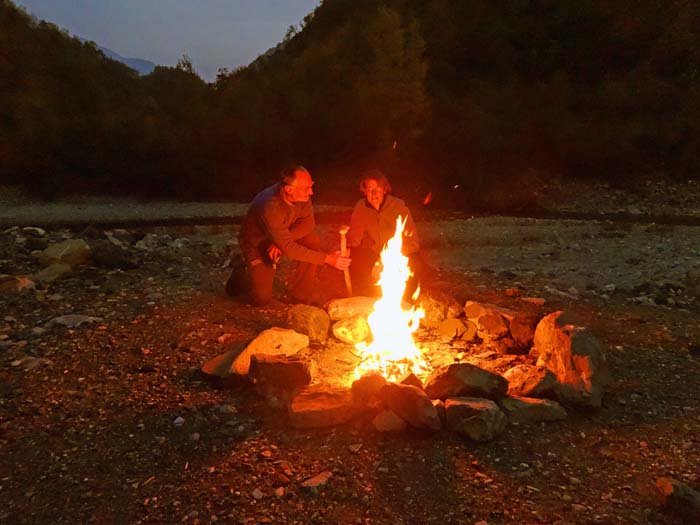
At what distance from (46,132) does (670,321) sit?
57.8ft

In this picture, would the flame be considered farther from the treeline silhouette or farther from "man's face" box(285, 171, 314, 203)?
the treeline silhouette

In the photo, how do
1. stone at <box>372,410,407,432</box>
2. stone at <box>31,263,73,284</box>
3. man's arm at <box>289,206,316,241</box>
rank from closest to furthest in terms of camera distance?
stone at <box>372,410,407,432</box>, man's arm at <box>289,206,316,241</box>, stone at <box>31,263,73,284</box>

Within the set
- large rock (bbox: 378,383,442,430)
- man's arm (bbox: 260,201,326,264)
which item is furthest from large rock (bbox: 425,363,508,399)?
man's arm (bbox: 260,201,326,264)

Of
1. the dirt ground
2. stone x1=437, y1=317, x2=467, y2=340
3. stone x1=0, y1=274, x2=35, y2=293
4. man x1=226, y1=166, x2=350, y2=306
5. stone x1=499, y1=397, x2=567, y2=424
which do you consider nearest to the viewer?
the dirt ground

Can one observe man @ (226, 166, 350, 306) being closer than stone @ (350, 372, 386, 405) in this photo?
No

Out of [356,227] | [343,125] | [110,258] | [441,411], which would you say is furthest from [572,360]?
[343,125]

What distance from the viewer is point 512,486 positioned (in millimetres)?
2986

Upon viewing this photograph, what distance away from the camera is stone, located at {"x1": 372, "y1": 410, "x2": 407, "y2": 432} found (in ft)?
11.2

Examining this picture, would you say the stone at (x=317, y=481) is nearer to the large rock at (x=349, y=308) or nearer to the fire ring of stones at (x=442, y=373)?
the fire ring of stones at (x=442, y=373)

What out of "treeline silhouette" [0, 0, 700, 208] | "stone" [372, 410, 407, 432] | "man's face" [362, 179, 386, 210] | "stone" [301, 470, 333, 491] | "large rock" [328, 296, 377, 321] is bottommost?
"stone" [301, 470, 333, 491]

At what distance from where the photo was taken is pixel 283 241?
16.8 feet

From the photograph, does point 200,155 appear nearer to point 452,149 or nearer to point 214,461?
point 452,149

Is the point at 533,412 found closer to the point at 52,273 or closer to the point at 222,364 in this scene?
the point at 222,364

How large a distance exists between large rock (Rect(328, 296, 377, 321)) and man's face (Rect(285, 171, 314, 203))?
3.40 ft
